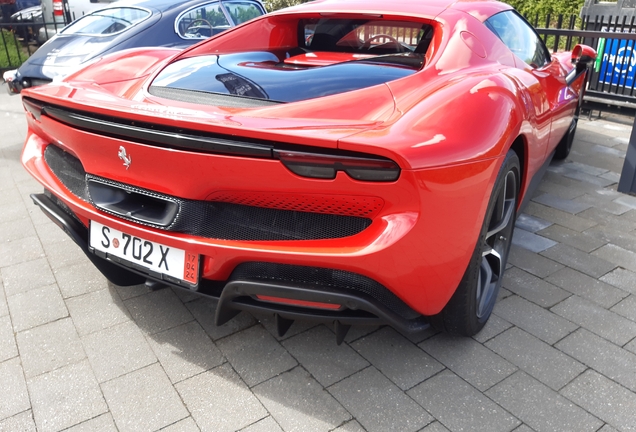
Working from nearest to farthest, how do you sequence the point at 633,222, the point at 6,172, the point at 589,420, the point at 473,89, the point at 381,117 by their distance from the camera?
the point at 381,117, the point at 589,420, the point at 473,89, the point at 633,222, the point at 6,172

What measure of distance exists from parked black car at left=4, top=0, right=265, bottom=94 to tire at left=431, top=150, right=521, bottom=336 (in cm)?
414

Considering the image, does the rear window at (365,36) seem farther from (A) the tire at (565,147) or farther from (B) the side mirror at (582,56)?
(A) the tire at (565,147)

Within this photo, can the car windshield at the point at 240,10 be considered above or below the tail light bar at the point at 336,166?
above

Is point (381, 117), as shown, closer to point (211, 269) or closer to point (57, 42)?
point (211, 269)

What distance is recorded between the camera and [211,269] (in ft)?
→ 6.38

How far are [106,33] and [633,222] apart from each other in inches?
204

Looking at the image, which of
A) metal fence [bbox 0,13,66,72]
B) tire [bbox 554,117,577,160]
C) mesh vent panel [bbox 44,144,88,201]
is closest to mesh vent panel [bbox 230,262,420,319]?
mesh vent panel [bbox 44,144,88,201]

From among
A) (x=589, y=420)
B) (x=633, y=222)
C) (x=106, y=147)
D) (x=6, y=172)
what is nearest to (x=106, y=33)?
(x=6, y=172)

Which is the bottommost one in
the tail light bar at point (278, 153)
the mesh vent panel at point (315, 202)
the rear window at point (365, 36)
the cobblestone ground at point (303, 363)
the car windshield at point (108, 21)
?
the cobblestone ground at point (303, 363)

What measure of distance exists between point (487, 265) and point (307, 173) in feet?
3.79

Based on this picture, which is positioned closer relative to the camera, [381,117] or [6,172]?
[381,117]

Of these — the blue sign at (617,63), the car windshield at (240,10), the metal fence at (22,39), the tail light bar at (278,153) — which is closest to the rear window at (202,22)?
the car windshield at (240,10)

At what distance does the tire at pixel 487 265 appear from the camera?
2.07 metres

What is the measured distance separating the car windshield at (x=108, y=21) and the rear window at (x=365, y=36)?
3448 mm
